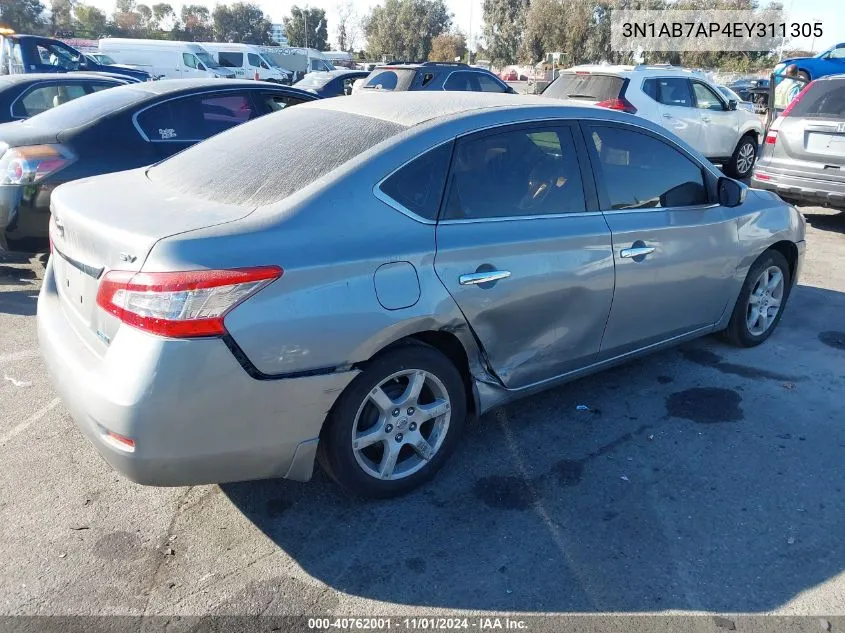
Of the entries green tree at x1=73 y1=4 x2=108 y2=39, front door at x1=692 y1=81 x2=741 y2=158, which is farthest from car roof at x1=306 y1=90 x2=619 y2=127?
green tree at x1=73 y1=4 x2=108 y2=39

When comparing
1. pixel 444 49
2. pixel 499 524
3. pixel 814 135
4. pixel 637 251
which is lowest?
pixel 444 49

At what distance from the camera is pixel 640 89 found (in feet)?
35.8

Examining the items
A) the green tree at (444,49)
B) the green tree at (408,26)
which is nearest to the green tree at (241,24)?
the green tree at (408,26)

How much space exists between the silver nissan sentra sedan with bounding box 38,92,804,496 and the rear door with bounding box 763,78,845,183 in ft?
14.7

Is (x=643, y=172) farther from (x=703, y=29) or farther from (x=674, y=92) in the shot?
(x=703, y=29)

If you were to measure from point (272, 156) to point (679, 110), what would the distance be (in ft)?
31.3

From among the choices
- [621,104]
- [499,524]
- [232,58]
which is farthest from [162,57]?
[499,524]

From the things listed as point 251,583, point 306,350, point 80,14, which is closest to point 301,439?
point 306,350

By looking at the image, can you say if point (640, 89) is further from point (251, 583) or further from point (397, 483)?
point (251, 583)

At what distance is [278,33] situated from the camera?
287 ft

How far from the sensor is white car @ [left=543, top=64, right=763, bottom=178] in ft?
35.7

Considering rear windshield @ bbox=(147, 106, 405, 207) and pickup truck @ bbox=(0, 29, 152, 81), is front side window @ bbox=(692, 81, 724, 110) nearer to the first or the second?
rear windshield @ bbox=(147, 106, 405, 207)

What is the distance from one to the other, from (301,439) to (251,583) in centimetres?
56

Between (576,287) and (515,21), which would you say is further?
(515,21)
